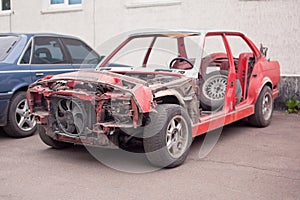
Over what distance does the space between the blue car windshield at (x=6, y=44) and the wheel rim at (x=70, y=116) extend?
6.36ft

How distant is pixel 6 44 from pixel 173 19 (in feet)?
16.1

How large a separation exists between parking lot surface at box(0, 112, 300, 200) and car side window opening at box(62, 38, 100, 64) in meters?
2.02

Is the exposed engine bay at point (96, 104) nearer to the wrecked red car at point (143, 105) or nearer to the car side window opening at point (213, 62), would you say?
the wrecked red car at point (143, 105)

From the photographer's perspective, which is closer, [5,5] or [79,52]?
[79,52]

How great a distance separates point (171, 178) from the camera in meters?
4.49

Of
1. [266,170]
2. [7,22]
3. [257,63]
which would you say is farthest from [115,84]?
[7,22]

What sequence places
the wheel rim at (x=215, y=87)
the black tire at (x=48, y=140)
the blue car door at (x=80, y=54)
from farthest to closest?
the blue car door at (x=80, y=54)
the wheel rim at (x=215, y=87)
the black tire at (x=48, y=140)

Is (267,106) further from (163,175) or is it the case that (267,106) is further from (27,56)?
(27,56)

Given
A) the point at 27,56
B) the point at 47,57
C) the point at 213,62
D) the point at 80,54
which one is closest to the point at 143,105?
the point at 213,62

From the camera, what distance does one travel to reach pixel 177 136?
4.95 metres

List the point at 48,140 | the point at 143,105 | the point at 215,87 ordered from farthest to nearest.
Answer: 1. the point at 215,87
2. the point at 48,140
3. the point at 143,105

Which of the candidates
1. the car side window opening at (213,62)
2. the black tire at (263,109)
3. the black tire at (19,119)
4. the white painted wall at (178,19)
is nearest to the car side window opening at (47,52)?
the black tire at (19,119)

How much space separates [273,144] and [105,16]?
22.7 ft

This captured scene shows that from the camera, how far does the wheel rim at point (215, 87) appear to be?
609cm
